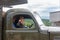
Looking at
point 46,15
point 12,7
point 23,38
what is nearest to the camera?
point 23,38

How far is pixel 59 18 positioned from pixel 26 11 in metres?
2.06

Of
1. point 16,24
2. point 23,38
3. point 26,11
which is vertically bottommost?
point 23,38

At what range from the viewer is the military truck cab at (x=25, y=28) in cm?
383

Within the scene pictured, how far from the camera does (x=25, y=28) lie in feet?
12.7

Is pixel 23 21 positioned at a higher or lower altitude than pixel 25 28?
higher

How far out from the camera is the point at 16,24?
391cm

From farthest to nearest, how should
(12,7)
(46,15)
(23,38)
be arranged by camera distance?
(46,15) < (12,7) < (23,38)

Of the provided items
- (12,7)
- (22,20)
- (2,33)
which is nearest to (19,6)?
(12,7)

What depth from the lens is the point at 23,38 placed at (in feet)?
12.6

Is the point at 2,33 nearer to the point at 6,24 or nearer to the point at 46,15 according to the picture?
the point at 6,24

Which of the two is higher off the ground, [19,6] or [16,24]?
[19,6]

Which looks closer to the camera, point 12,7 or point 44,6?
point 12,7

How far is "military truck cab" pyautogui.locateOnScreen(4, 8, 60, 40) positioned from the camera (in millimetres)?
3826

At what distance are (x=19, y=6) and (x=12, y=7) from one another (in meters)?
0.18
